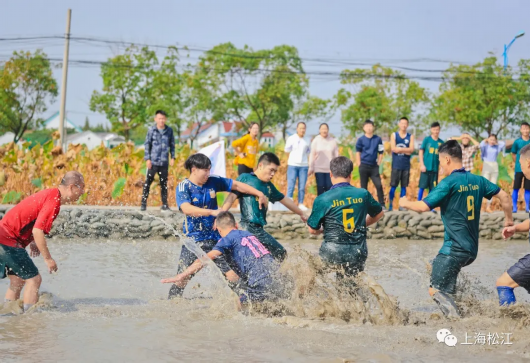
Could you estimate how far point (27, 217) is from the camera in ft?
20.1

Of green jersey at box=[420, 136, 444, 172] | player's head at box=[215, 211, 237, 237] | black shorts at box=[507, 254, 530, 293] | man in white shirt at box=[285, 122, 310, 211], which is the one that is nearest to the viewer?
black shorts at box=[507, 254, 530, 293]

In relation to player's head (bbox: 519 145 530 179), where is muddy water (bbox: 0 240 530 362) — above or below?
below

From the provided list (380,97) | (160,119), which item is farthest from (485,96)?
(160,119)

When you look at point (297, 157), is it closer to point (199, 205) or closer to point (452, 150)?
point (199, 205)

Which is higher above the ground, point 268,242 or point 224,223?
point 224,223

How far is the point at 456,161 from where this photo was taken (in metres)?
6.26

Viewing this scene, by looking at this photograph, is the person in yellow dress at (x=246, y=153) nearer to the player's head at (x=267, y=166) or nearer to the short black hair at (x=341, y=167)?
the player's head at (x=267, y=166)

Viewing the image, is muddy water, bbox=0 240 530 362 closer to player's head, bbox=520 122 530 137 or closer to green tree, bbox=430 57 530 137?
player's head, bbox=520 122 530 137

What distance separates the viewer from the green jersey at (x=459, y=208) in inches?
241

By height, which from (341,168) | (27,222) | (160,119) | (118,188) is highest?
(160,119)

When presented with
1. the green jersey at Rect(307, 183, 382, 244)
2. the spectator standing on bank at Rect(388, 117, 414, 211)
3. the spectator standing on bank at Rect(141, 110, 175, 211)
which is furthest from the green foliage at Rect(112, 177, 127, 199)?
the green jersey at Rect(307, 183, 382, 244)

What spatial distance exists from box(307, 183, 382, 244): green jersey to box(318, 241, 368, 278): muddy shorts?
0.15ft

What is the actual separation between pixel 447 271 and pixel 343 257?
3.07ft

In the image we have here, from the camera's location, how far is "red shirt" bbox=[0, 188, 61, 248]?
6039 mm
